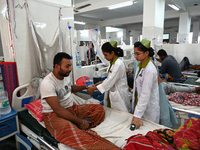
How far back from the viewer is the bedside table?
1827 mm

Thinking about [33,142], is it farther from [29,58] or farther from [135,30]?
[135,30]

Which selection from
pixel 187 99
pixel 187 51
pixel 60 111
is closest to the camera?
pixel 60 111

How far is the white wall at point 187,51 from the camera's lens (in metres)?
6.02

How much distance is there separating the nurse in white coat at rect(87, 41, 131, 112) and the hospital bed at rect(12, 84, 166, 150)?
0.50 ft

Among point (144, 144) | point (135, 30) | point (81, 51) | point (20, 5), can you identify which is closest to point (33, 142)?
point (144, 144)

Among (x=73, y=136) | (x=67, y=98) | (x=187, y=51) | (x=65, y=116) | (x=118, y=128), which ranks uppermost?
(x=187, y=51)

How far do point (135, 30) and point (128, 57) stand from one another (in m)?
11.1

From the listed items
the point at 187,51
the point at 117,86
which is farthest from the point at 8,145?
the point at 187,51

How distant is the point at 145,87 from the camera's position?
171 centimetres

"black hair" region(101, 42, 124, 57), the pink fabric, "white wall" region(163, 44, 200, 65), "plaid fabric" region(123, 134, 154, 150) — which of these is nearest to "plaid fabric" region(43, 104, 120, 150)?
"plaid fabric" region(123, 134, 154, 150)

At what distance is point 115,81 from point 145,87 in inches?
20.3

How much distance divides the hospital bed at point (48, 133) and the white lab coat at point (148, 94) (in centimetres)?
15

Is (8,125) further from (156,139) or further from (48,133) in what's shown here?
(156,139)

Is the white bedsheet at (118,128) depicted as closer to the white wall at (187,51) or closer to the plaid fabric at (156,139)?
the plaid fabric at (156,139)
